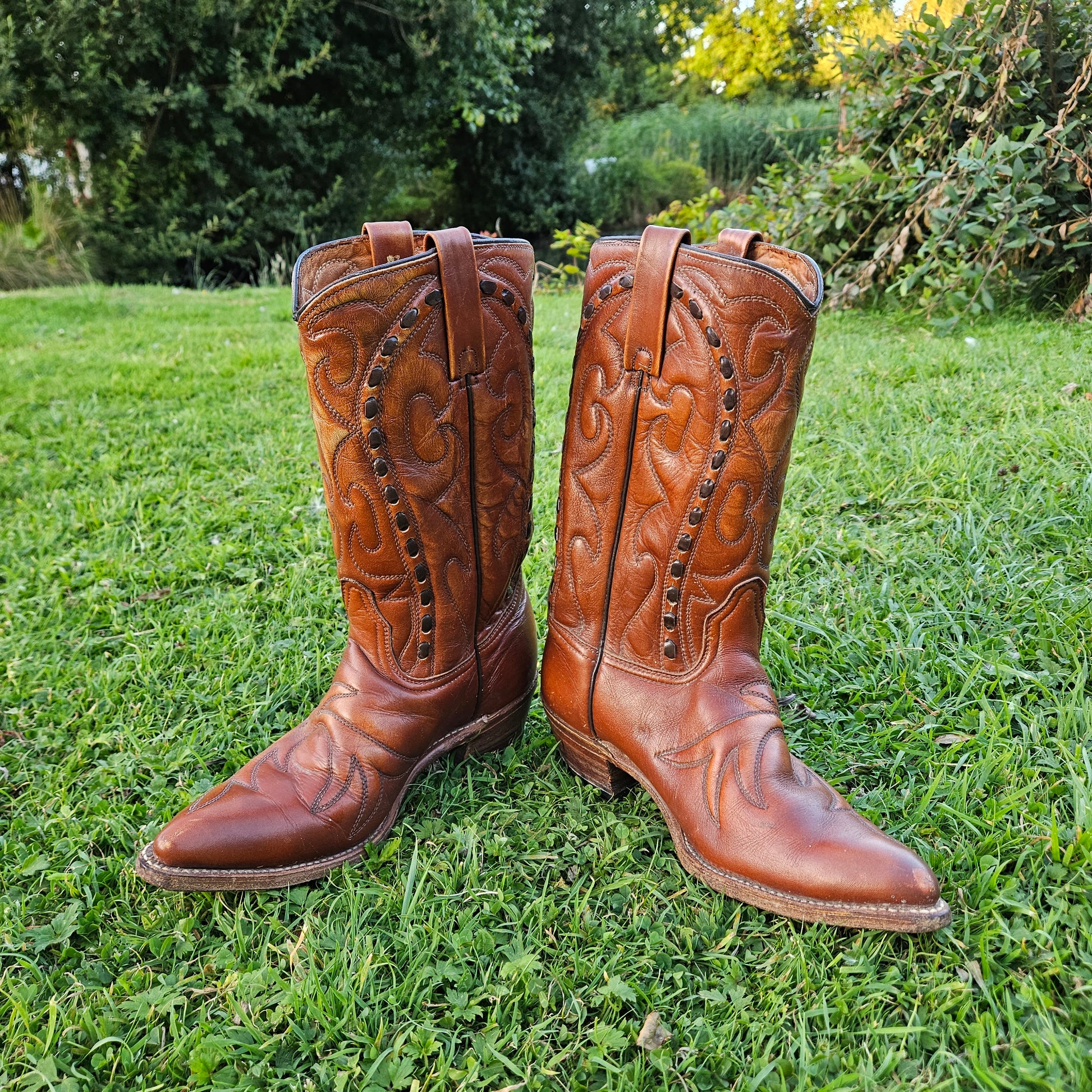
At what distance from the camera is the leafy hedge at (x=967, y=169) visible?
10.5 ft

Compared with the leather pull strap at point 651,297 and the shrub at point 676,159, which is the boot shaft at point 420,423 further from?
the shrub at point 676,159

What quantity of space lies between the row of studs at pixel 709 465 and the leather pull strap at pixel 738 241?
0.12 metres

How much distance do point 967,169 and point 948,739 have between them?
9.23 ft

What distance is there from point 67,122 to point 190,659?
26.6 ft

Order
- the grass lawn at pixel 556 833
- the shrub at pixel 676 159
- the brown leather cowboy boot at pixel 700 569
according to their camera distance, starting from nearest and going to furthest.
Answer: the grass lawn at pixel 556 833 < the brown leather cowboy boot at pixel 700 569 < the shrub at pixel 676 159

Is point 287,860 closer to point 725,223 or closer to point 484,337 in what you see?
point 484,337

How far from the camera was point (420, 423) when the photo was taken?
3.91ft

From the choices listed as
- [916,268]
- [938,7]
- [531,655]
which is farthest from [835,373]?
[531,655]

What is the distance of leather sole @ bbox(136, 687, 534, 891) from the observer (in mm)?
1131

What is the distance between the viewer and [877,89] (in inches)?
157

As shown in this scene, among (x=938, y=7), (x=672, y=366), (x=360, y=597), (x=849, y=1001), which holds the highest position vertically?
(x=938, y=7)

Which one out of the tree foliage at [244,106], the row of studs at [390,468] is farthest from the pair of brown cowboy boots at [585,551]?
the tree foliage at [244,106]

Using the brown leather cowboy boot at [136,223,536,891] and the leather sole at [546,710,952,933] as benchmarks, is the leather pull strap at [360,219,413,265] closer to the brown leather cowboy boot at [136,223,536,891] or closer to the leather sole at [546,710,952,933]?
the brown leather cowboy boot at [136,223,536,891]

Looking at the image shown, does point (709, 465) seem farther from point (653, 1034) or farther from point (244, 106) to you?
point (244, 106)
